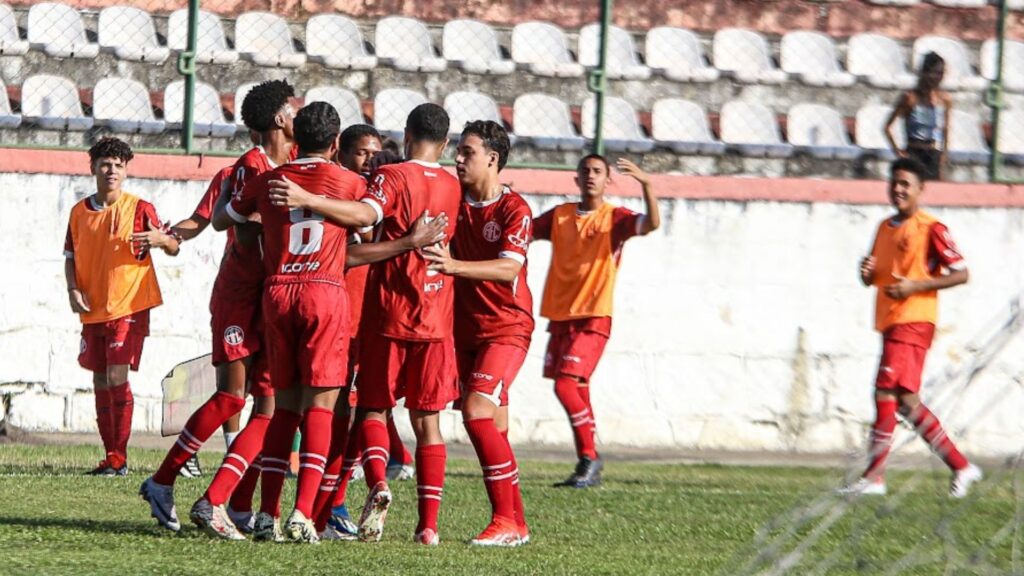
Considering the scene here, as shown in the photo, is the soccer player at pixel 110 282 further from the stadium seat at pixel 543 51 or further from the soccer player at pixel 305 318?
the stadium seat at pixel 543 51

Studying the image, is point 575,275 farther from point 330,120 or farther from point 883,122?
point 883,122

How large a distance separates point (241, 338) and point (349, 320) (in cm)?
64

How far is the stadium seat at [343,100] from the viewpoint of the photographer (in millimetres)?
13625

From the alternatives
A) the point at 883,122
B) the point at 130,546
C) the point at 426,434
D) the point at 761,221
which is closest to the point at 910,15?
the point at 883,122

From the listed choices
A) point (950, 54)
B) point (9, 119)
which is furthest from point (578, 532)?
point (950, 54)

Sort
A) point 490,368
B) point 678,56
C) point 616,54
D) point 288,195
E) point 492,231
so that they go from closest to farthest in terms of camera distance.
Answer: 1. point 288,195
2. point 490,368
3. point 492,231
4. point 616,54
5. point 678,56

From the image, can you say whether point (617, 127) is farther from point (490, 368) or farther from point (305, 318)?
point (305, 318)

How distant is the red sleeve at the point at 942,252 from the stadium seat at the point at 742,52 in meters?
5.18

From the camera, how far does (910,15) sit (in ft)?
53.8

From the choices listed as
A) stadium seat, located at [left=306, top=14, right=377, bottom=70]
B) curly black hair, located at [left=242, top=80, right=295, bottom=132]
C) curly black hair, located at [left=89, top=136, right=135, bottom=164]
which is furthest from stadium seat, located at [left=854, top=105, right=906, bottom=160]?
curly black hair, located at [left=242, top=80, right=295, bottom=132]

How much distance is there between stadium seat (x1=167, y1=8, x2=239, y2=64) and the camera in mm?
13742

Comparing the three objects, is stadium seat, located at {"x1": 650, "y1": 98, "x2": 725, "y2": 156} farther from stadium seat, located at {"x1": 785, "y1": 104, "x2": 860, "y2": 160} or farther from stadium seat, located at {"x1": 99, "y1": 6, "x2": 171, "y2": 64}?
stadium seat, located at {"x1": 99, "y1": 6, "x2": 171, "y2": 64}

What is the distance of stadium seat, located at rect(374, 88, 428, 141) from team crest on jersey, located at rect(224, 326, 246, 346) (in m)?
6.48

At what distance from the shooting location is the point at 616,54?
1479 cm
